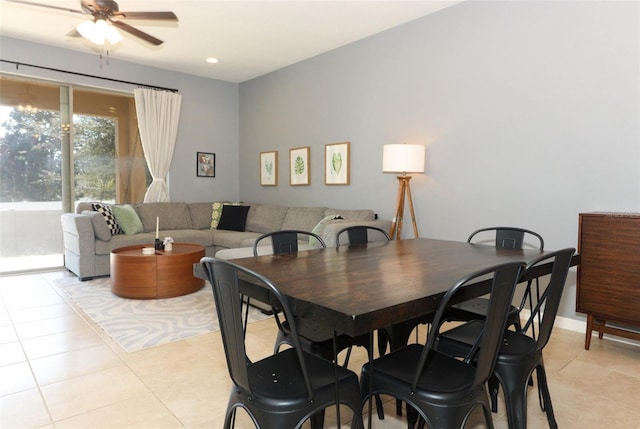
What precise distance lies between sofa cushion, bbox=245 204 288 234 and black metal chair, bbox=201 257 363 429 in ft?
13.2

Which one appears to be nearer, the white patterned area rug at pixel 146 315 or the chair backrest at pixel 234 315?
the chair backrest at pixel 234 315

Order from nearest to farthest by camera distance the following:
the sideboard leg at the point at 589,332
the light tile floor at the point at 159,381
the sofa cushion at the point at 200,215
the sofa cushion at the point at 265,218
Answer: the light tile floor at the point at 159,381, the sideboard leg at the point at 589,332, the sofa cushion at the point at 265,218, the sofa cushion at the point at 200,215

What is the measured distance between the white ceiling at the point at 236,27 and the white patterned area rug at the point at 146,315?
274 cm

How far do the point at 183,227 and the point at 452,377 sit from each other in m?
5.04

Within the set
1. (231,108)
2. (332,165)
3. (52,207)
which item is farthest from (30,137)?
(332,165)

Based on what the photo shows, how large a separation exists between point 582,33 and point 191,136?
5.10 m

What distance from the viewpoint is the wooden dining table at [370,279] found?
1166 millimetres

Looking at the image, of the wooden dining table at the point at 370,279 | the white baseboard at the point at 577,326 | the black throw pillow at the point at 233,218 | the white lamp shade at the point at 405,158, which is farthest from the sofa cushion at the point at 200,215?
the white baseboard at the point at 577,326

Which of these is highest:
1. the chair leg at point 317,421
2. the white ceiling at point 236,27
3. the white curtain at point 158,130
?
the white ceiling at point 236,27

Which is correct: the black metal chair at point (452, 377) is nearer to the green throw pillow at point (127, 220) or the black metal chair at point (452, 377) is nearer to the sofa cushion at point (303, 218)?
the sofa cushion at point (303, 218)

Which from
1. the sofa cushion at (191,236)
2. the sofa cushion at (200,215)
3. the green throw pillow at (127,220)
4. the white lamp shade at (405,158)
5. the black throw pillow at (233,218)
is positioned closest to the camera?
the white lamp shade at (405,158)

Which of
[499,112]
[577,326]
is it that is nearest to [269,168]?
[499,112]

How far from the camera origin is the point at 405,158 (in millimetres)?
3846

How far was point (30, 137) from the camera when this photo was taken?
16.8 ft
